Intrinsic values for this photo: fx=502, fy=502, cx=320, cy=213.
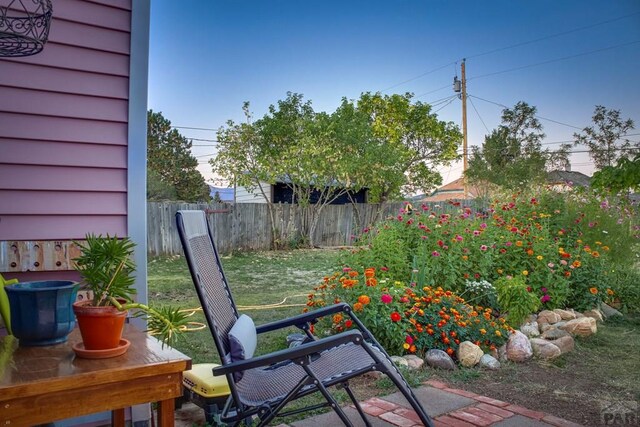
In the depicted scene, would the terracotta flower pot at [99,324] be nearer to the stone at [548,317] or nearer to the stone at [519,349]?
the stone at [519,349]

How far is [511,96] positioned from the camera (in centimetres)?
1631

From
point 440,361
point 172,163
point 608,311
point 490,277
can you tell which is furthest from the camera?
point 172,163

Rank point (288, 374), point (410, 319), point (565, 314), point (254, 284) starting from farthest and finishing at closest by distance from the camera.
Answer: point (254, 284) < point (565, 314) < point (410, 319) < point (288, 374)

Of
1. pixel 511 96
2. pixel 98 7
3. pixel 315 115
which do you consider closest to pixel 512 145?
pixel 511 96

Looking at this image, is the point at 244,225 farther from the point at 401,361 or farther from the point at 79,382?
the point at 79,382

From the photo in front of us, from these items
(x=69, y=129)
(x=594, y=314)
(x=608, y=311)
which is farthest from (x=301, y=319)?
(x=608, y=311)

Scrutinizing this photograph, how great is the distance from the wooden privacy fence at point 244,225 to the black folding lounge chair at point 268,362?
713 centimetres

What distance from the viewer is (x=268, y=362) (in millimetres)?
1520

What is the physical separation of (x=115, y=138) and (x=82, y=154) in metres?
0.15

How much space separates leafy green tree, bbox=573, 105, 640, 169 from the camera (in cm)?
1185

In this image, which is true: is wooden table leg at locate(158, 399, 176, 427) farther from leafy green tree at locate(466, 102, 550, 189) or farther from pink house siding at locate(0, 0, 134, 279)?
leafy green tree at locate(466, 102, 550, 189)

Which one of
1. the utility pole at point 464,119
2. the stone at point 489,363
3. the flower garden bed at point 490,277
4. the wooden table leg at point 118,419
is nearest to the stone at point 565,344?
the flower garden bed at point 490,277

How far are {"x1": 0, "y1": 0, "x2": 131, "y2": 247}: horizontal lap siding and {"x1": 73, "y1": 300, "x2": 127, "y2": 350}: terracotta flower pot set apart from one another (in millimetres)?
997

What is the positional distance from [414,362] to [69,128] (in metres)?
2.16
